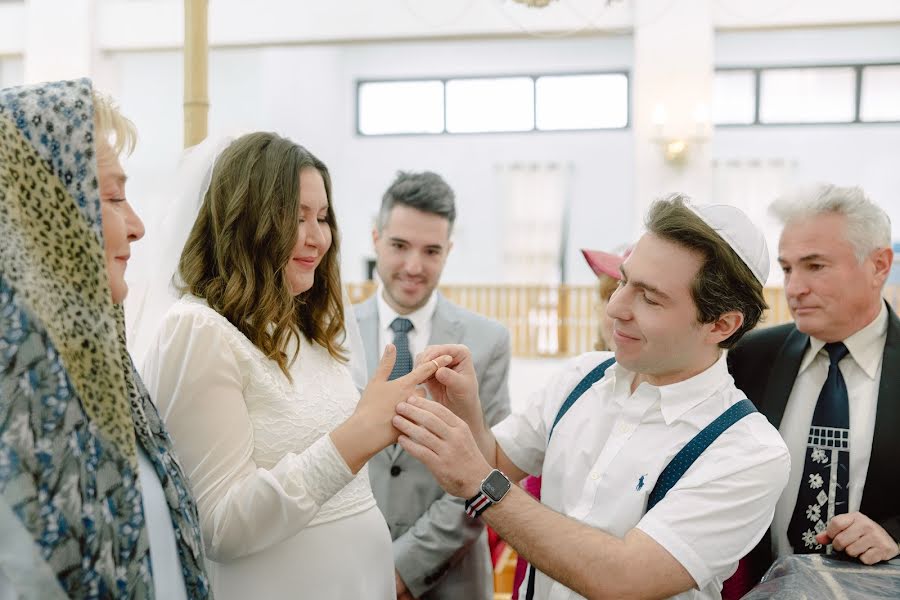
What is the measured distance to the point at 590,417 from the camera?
6.66ft

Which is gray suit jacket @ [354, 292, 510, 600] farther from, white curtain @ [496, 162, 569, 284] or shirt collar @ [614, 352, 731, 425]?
white curtain @ [496, 162, 569, 284]

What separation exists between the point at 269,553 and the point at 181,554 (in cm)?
39

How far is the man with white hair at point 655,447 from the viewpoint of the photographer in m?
1.70

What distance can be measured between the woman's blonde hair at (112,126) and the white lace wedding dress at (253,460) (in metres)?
0.41

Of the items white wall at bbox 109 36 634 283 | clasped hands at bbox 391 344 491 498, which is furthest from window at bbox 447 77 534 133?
clasped hands at bbox 391 344 491 498

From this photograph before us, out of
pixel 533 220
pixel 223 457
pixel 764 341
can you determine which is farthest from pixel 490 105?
pixel 223 457

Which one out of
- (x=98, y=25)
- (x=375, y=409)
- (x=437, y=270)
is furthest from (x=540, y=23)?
(x=375, y=409)

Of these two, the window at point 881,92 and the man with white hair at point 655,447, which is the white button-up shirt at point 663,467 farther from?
the window at point 881,92

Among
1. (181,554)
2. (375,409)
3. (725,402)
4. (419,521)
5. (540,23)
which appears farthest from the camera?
(540,23)

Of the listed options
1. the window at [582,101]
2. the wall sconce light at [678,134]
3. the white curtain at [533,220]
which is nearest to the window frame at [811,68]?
the window at [582,101]

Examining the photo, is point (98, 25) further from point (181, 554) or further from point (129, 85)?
point (181, 554)

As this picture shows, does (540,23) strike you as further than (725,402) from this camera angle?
Yes

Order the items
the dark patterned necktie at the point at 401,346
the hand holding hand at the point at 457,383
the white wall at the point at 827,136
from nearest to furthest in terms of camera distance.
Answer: the hand holding hand at the point at 457,383 < the dark patterned necktie at the point at 401,346 < the white wall at the point at 827,136

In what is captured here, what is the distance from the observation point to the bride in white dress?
65.1 inches
